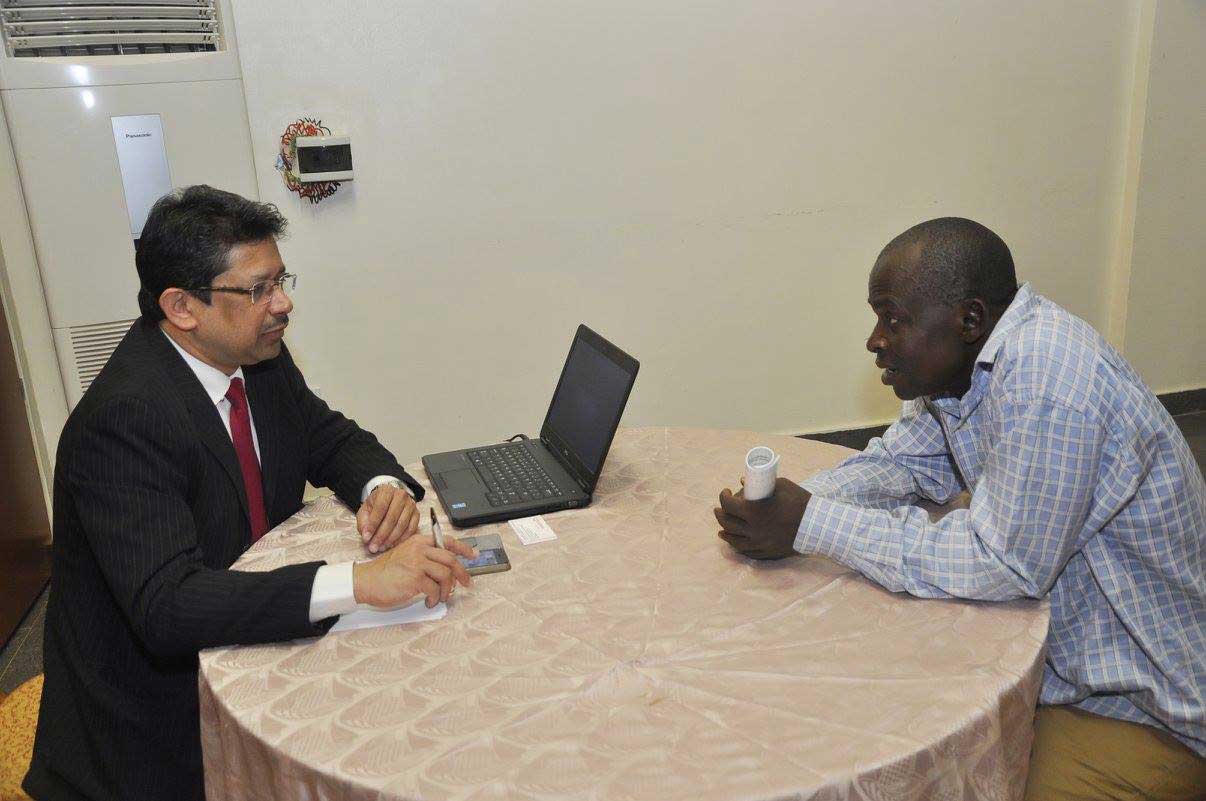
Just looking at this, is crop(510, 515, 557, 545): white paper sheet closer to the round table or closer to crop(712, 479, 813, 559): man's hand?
the round table

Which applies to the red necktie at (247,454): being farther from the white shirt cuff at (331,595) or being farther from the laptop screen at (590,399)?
the laptop screen at (590,399)

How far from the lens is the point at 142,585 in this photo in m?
1.44

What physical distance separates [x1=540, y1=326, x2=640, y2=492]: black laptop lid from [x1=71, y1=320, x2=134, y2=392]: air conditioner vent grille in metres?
1.80

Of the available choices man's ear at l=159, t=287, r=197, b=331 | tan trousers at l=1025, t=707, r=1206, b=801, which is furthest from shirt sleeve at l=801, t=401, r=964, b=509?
man's ear at l=159, t=287, r=197, b=331

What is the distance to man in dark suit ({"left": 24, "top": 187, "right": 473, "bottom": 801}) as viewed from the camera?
1432 millimetres

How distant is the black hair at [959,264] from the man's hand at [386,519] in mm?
988

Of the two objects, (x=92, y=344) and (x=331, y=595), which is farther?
(x=92, y=344)

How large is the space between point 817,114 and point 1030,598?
9.22 feet

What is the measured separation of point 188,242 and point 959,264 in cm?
133

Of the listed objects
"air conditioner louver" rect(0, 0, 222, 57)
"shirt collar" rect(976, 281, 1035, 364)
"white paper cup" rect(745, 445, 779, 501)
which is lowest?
"white paper cup" rect(745, 445, 779, 501)

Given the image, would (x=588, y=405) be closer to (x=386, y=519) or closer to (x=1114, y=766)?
(x=386, y=519)

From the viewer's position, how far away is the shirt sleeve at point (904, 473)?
1801mm

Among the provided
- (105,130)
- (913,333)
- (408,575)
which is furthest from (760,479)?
(105,130)

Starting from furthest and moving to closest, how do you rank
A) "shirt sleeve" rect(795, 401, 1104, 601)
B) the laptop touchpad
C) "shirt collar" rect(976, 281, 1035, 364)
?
the laptop touchpad
"shirt collar" rect(976, 281, 1035, 364)
"shirt sleeve" rect(795, 401, 1104, 601)
